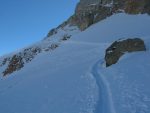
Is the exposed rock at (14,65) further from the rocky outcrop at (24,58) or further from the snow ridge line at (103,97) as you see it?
the snow ridge line at (103,97)

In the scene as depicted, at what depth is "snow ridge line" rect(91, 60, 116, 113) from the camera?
15.4 metres

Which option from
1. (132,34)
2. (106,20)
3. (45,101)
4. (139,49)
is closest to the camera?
(45,101)

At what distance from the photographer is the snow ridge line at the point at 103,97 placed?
15.4m

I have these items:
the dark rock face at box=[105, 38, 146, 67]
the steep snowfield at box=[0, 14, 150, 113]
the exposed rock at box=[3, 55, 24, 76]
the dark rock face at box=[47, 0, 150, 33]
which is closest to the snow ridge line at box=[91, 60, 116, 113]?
the steep snowfield at box=[0, 14, 150, 113]

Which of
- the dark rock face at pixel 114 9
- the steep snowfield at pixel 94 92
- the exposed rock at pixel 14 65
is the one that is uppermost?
the dark rock face at pixel 114 9

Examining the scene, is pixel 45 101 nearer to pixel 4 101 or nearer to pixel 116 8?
pixel 4 101

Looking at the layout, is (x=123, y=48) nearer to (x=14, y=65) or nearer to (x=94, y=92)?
(x=94, y=92)

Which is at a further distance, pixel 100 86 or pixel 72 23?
pixel 72 23

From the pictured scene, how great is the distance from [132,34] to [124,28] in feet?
19.0

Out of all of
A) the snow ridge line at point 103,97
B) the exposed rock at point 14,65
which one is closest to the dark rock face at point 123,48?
the snow ridge line at point 103,97

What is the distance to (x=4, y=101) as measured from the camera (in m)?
23.9

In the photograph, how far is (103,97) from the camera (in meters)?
17.6

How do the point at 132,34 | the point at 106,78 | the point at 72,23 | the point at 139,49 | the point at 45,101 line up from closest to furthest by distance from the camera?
the point at 45,101 < the point at 106,78 < the point at 139,49 < the point at 132,34 < the point at 72,23

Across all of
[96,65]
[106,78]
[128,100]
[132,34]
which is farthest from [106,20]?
[128,100]
